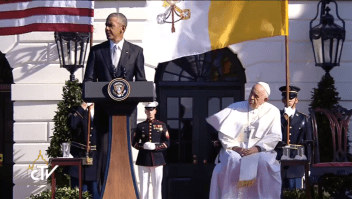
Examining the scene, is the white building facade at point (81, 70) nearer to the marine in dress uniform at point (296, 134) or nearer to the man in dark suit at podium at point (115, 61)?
the marine in dress uniform at point (296, 134)

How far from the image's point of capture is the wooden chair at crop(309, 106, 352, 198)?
12438mm

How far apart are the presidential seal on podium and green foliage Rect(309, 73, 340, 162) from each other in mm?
6061

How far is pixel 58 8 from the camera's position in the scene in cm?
1309

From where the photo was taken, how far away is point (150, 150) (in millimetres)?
14352

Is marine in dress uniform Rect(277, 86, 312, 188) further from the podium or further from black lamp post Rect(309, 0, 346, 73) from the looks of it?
the podium

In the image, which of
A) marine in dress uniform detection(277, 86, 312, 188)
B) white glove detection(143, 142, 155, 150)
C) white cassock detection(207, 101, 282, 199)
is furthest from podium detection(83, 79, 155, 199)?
white glove detection(143, 142, 155, 150)

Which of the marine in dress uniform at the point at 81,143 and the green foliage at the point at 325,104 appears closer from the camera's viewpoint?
the marine in dress uniform at the point at 81,143

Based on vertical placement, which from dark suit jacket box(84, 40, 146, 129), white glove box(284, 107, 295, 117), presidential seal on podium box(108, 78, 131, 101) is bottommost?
white glove box(284, 107, 295, 117)

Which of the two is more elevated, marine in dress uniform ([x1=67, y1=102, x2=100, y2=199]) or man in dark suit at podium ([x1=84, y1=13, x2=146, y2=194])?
man in dark suit at podium ([x1=84, y1=13, x2=146, y2=194])

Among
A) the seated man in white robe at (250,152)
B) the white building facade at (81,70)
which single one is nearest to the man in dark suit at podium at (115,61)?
the seated man in white robe at (250,152)

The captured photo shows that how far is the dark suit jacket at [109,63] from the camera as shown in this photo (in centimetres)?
1010

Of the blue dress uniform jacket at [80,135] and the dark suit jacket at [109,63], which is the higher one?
the dark suit jacket at [109,63]

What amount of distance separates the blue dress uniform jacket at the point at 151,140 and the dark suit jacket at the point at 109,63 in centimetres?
428

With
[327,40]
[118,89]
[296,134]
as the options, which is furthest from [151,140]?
[118,89]
